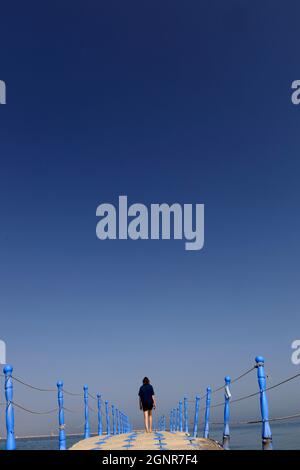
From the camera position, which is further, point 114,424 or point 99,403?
point 114,424

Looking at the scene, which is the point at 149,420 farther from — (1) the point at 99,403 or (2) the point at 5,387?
(2) the point at 5,387

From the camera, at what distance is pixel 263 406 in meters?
5.63

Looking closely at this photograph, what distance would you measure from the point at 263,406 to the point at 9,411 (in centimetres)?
305

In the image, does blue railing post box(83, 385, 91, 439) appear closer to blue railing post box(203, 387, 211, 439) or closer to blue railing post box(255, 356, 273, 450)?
blue railing post box(203, 387, 211, 439)

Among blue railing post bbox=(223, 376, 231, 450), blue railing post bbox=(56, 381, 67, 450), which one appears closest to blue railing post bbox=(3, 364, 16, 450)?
blue railing post bbox=(56, 381, 67, 450)

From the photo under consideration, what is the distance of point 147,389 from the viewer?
12.5 m

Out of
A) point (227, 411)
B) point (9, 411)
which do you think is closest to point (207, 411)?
point (227, 411)

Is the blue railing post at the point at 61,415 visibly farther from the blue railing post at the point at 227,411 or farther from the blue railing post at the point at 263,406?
the blue railing post at the point at 263,406

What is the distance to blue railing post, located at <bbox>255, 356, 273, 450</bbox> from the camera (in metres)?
5.46

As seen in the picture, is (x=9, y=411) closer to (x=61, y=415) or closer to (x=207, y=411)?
(x=61, y=415)

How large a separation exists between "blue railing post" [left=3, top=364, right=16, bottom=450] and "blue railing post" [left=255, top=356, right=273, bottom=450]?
2916 millimetres

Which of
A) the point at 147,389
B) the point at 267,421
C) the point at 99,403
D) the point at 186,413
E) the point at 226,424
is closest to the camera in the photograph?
the point at 267,421
